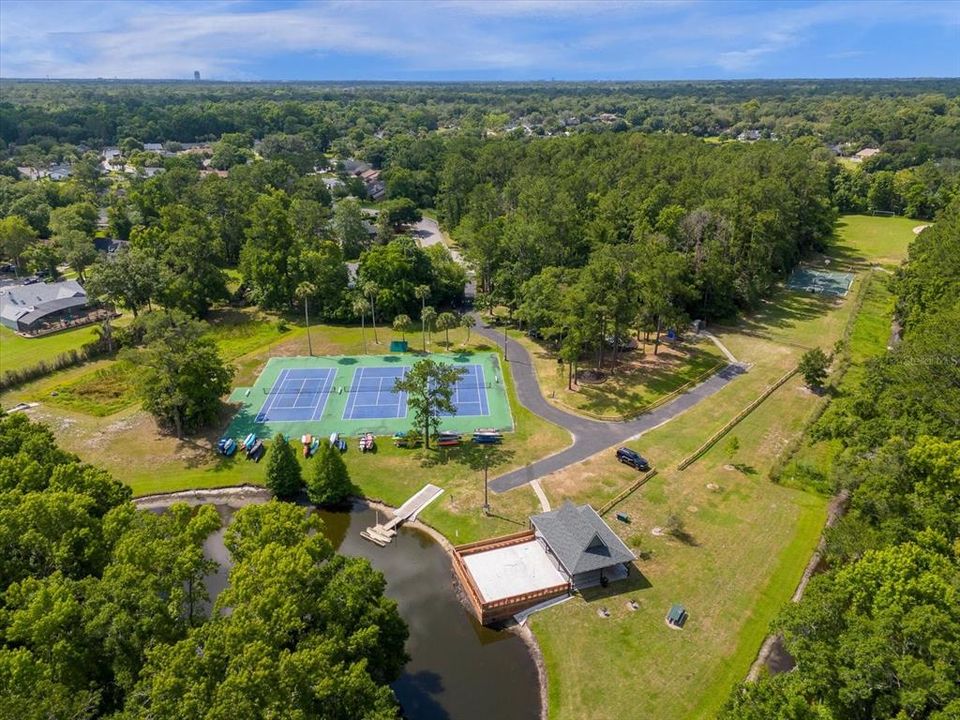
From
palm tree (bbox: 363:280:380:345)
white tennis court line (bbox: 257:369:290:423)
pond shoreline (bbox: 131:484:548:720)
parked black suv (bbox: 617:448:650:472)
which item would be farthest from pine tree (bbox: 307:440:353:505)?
palm tree (bbox: 363:280:380:345)

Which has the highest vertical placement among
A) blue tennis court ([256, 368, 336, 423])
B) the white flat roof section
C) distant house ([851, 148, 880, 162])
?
distant house ([851, 148, 880, 162])

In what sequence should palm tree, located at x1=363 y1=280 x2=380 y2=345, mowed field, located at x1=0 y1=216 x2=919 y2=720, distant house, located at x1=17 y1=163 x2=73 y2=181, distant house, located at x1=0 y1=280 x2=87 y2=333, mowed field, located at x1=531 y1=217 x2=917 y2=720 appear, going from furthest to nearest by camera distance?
distant house, located at x1=17 y1=163 x2=73 y2=181, distant house, located at x1=0 y1=280 x2=87 y2=333, palm tree, located at x1=363 y1=280 x2=380 y2=345, mowed field, located at x1=0 y1=216 x2=919 y2=720, mowed field, located at x1=531 y1=217 x2=917 y2=720

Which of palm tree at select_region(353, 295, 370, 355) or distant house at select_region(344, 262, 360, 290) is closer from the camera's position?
palm tree at select_region(353, 295, 370, 355)

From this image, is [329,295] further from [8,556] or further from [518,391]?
[8,556]

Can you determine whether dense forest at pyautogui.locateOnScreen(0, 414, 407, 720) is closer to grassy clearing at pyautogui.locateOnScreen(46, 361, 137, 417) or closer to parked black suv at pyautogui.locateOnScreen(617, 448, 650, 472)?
parked black suv at pyautogui.locateOnScreen(617, 448, 650, 472)

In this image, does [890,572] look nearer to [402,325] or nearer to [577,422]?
[577,422]

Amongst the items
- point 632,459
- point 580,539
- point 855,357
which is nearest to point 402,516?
point 580,539

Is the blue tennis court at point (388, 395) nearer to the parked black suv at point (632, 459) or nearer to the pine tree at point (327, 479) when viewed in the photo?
the pine tree at point (327, 479)

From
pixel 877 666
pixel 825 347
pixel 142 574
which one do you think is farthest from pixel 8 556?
pixel 825 347
